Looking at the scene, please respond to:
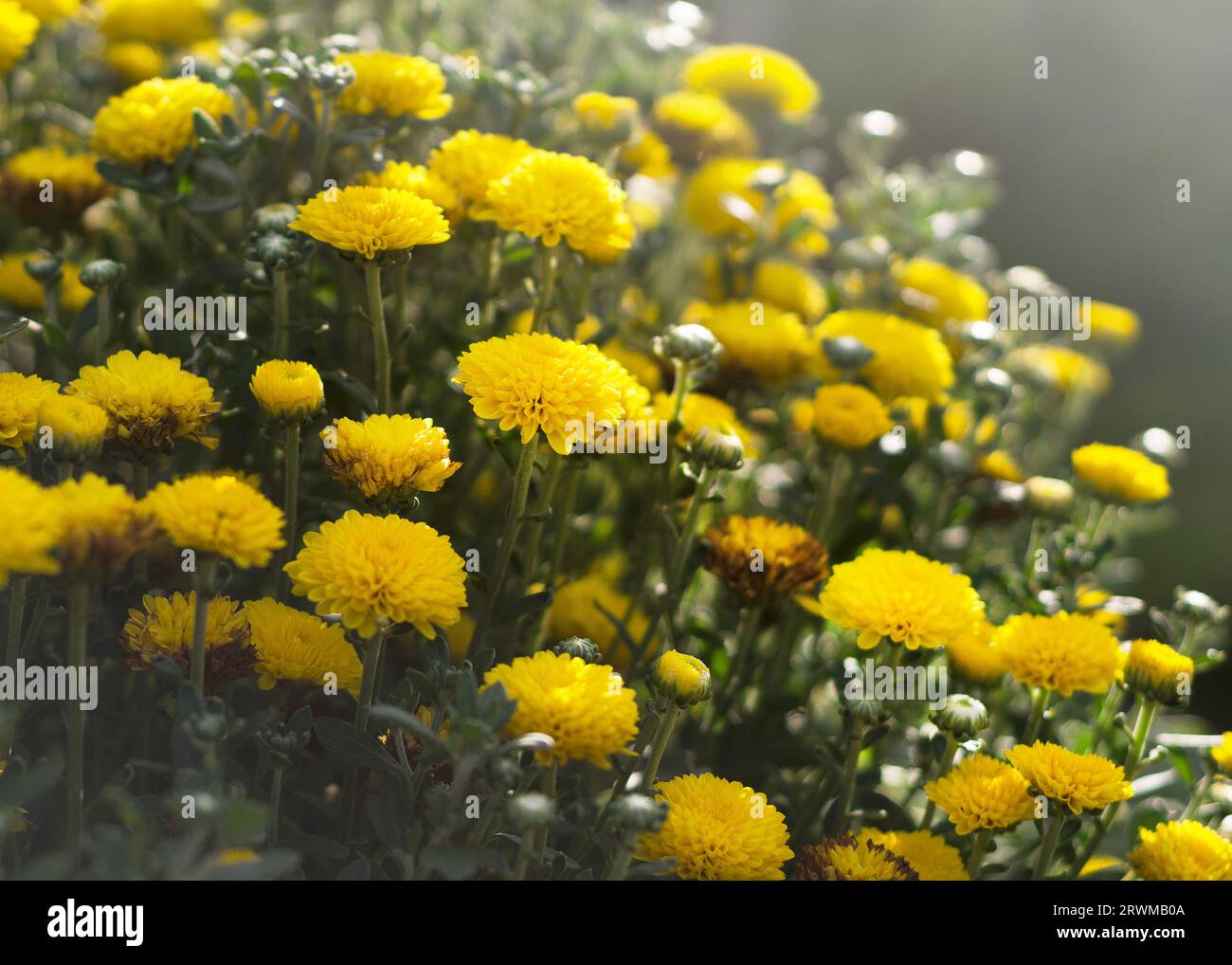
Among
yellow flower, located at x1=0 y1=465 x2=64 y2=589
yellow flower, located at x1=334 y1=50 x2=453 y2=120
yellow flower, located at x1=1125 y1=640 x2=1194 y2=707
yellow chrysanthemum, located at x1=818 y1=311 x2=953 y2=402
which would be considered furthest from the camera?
yellow chrysanthemum, located at x1=818 y1=311 x2=953 y2=402

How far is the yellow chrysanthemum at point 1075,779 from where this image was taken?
79cm

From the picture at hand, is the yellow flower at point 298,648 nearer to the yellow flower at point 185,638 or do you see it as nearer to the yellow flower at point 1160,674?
the yellow flower at point 185,638

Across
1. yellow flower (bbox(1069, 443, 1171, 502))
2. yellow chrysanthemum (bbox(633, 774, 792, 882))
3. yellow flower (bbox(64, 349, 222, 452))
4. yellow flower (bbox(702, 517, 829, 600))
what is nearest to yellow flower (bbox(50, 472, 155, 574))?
yellow flower (bbox(64, 349, 222, 452))

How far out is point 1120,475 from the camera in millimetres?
1082

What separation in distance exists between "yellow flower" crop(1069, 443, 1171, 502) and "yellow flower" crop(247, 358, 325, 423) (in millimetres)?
748

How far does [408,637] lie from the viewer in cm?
100

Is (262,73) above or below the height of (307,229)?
above

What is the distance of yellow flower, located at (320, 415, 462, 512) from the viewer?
0.75 meters

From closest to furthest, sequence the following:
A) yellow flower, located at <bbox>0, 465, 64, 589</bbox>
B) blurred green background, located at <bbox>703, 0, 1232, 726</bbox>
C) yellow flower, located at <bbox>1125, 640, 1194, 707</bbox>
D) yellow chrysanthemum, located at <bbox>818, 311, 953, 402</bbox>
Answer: yellow flower, located at <bbox>0, 465, 64, 589</bbox>
yellow flower, located at <bbox>1125, 640, 1194, 707</bbox>
yellow chrysanthemum, located at <bbox>818, 311, 953, 402</bbox>
blurred green background, located at <bbox>703, 0, 1232, 726</bbox>

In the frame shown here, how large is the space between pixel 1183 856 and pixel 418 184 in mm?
798

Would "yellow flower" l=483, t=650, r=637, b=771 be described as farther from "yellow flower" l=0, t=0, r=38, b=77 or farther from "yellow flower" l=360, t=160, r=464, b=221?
"yellow flower" l=0, t=0, r=38, b=77
